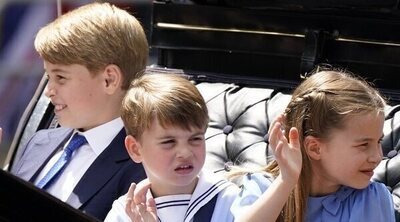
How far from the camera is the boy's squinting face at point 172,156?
83.1 inches

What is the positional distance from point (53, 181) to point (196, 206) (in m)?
0.51

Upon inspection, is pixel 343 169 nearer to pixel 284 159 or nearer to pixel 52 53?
pixel 284 159

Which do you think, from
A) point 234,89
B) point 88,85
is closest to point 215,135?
point 234,89

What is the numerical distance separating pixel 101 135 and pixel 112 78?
0.47 feet

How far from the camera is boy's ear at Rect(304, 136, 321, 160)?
2131 millimetres

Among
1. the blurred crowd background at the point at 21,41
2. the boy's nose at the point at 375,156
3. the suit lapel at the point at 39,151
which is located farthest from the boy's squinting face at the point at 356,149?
the blurred crowd background at the point at 21,41

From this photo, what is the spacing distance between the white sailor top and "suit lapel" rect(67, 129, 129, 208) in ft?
0.67

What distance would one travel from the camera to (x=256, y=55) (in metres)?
2.97

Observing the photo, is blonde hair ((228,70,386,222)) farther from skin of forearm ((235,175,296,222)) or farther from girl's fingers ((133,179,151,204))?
girl's fingers ((133,179,151,204))

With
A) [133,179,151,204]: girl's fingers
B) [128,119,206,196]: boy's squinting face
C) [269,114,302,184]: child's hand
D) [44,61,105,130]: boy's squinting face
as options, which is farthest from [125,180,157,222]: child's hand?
[44,61,105,130]: boy's squinting face

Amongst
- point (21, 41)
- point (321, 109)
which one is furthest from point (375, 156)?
point (21, 41)

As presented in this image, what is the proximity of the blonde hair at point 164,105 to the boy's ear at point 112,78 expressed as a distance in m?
0.24

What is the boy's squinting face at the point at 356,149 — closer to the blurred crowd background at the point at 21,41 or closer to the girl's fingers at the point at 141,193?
the girl's fingers at the point at 141,193

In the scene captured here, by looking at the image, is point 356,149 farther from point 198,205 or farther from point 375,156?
point 198,205
